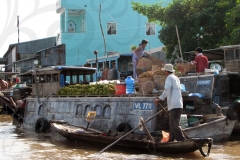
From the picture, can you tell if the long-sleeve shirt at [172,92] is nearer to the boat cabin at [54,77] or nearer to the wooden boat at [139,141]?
the wooden boat at [139,141]

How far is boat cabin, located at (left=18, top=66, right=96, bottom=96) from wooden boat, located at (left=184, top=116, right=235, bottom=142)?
644 centimetres

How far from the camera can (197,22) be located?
2052cm

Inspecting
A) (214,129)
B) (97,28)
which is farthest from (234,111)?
(97,28)

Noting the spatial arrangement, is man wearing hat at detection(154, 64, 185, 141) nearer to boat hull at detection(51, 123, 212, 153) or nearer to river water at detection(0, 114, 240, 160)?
boat hull at detection(51, 123, 212, 153)

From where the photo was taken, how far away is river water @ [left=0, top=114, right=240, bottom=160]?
1020 centimetres

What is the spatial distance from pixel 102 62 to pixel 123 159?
15191mm

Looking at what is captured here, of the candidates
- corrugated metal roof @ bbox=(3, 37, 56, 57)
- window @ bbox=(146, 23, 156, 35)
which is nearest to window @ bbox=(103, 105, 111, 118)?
window @ bbox=(146, 23, 156, 35)

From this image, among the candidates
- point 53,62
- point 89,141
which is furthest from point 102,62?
point 89,141

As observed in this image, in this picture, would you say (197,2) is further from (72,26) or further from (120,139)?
(72,26)

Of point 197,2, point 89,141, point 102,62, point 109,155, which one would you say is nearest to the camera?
point 109,155

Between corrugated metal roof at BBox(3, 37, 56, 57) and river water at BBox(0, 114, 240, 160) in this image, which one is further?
corrugated metal roof at BBox(3, 37, 56, 57)

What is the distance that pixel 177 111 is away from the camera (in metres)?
9.73

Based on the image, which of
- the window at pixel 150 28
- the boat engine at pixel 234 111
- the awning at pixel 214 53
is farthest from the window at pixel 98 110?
the window at pixel 150 28

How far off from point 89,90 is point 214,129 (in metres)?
4.65
